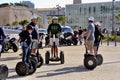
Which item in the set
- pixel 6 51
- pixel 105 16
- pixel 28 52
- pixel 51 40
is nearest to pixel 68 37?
pixel 6 51

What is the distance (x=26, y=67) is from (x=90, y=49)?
11.2 ft

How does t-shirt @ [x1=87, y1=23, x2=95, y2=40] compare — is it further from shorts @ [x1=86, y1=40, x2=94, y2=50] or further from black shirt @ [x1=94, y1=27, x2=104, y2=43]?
black shirt @ [x1=94, y1=27, x2=104, y2=43]

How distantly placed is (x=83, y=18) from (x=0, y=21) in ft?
99.3

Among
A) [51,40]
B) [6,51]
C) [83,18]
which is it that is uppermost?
[51,40]

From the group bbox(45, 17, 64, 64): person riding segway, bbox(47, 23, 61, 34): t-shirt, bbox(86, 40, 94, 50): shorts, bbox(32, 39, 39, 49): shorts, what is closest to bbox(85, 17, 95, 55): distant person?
bbox(86, 40, 94, 50): shorts

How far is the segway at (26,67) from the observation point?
1098cm

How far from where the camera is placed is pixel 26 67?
10.9 metres

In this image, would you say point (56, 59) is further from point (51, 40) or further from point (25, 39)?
point (25, 39)

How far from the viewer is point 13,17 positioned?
339ft

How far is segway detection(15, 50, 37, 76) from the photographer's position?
11.0 meters

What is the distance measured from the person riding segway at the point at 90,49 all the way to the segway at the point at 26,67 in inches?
92.7

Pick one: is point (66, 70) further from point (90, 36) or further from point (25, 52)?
point (25, 52)

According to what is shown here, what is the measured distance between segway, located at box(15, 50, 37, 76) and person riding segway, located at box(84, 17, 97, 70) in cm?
235

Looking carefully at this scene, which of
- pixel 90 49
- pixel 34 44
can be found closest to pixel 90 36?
pixel 90 49
